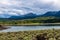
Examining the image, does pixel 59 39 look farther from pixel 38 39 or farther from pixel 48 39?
pixel 38 39

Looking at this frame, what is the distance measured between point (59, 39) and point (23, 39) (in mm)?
7288

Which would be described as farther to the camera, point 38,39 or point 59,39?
point 38,39

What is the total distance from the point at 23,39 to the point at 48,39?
612 centimetres

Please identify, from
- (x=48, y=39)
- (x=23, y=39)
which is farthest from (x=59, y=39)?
(x=23, y=39)

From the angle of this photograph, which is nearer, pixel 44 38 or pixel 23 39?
pixel 44 38

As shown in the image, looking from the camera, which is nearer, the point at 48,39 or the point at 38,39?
the point at 48,39

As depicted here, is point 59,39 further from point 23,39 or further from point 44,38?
point 23,39

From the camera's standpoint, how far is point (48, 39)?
22797 millimetres

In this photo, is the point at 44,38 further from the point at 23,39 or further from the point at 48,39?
the point at 23,39

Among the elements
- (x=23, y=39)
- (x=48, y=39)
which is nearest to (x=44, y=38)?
(x=48, y=39)

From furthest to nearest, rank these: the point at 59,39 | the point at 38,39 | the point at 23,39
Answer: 1. the point at 23,39
2. the point at 38,39
3. the point at 59,39

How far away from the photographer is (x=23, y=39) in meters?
28.0

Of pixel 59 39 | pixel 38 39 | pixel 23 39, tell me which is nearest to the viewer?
pixel 59 39

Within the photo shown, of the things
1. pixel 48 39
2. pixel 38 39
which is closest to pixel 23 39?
pixel 38 39
